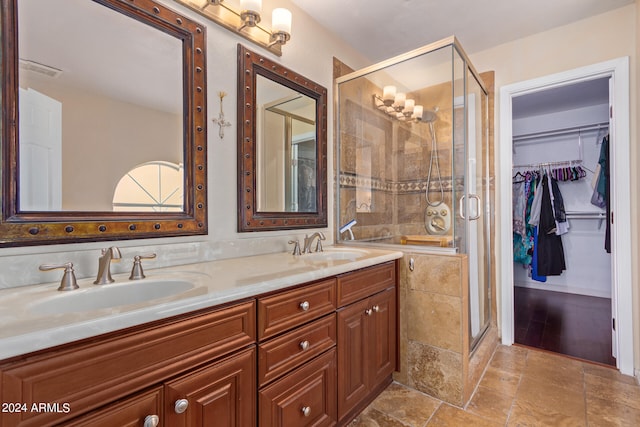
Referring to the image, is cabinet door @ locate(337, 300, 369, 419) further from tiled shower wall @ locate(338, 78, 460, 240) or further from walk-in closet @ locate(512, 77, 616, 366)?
walk-in closet @ locate(512, 77, 616, 366)

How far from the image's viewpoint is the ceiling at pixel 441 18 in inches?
81.6

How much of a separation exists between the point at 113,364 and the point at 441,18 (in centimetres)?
273

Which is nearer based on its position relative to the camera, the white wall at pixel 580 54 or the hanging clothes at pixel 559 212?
the white wall at pixel 580 54

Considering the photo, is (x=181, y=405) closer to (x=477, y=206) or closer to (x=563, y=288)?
(x=477, y=206)

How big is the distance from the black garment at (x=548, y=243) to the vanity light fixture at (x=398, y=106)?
8.78ft

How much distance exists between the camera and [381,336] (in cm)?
180

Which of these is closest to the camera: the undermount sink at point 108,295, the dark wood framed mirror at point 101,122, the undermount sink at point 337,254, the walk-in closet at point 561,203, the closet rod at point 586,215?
the undermount sink at point 108,295

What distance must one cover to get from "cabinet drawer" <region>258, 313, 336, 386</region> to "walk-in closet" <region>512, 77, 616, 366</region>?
307 centimetres

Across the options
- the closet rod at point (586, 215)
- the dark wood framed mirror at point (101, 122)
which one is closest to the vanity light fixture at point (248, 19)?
the dark wood framed mirror at point (101, 122)

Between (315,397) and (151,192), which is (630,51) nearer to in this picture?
(315,397)

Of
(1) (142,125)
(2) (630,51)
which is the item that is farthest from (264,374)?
(2) (630,51)

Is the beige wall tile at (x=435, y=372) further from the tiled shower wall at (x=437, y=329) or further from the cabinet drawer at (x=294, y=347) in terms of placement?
the cabinet drawer at (x=294, y=347)

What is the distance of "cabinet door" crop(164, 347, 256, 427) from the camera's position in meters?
0.85

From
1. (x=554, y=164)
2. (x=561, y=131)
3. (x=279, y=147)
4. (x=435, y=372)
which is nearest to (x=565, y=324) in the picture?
(x=435, y=372)
